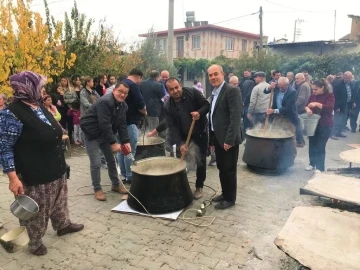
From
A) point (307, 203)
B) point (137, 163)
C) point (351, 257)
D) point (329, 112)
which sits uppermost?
point (329, 112)

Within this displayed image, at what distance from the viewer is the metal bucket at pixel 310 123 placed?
16.2 ft

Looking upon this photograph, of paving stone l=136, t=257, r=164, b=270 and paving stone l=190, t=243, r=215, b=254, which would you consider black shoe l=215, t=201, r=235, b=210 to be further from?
paving stone l=136, t=257, r=164, b=270

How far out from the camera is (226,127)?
383cm

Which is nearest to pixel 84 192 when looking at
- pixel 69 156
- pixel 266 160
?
pixel 69 156

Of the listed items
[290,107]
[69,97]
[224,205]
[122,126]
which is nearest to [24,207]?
[122,126]

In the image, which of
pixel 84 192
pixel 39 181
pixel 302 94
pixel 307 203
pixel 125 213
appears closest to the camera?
pixel 39 181

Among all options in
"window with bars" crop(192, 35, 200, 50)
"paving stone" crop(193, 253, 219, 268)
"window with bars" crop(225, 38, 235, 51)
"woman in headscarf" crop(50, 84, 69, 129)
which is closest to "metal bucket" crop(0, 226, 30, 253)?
"paving stone" crop(193, 253, 219, 268)

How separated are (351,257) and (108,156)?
3.24 metres

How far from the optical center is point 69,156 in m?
6.62

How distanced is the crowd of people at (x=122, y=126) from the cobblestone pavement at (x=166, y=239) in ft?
0.62

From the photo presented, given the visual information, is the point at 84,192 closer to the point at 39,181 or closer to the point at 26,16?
the point at 39,181

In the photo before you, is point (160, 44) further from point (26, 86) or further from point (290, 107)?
point (26, 86)

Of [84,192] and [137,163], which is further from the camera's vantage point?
[84,192]

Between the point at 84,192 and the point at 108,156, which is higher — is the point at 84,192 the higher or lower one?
the lower one
